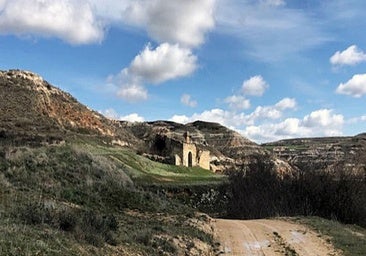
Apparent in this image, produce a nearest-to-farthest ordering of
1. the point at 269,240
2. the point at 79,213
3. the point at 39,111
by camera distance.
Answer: the point at 79,213 → the point at 269,240 → the point at 39,111

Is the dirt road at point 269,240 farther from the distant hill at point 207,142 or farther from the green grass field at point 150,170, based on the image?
the distant hill at point 207,142

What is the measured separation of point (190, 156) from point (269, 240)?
71169mm

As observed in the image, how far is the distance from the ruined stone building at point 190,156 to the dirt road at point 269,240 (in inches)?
2240

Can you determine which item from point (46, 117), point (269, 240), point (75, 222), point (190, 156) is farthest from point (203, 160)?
point (75, 222)

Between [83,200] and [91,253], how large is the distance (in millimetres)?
10435

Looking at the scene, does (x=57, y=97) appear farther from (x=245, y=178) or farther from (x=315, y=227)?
(x=315, y=227)

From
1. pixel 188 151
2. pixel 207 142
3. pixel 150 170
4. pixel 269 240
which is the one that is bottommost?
pixel 269 240

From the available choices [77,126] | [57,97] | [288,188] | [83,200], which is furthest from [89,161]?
[57,97]

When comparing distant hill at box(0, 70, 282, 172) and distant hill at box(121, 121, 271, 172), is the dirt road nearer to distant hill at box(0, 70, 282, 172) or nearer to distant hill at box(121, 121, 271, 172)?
distant hill at box(0, 70, 282, 172)

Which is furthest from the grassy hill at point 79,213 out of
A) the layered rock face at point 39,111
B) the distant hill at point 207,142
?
the distant hill at point 207,142

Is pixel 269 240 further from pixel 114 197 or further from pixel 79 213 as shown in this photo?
pixel 79 213

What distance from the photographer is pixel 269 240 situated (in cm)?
1905

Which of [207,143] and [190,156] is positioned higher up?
[207,143]

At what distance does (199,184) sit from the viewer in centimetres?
5344
